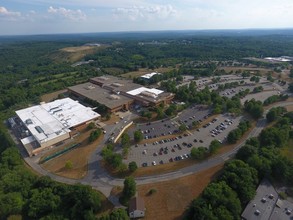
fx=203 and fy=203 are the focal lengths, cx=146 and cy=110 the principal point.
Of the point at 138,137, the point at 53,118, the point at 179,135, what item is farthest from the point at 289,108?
the point at 53,118

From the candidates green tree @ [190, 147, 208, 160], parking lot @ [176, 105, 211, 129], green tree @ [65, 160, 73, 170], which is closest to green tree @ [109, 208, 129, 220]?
green tree @ [65, 160, 73, 170]

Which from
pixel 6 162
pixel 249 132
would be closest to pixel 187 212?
pixel 249 132

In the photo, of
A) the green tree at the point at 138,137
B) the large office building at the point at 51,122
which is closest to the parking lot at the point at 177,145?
the green tree at the point at 138,137

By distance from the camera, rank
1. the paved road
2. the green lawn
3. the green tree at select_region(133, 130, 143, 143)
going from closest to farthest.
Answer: the paved road
the green lawn
the green tree at select_region(133, 130, 143, 143)

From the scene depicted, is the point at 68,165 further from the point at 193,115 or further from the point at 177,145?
the point at 193,115

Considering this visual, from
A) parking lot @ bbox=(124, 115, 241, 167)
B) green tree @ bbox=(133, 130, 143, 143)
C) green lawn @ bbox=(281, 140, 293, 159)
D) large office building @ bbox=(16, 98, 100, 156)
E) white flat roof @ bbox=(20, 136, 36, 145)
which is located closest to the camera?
green lawn @ bbox=(281, 140, 293, 159)

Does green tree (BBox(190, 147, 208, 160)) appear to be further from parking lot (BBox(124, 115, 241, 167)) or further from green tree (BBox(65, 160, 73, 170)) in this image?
green tree (BBox(65, 160, 73, 170))
